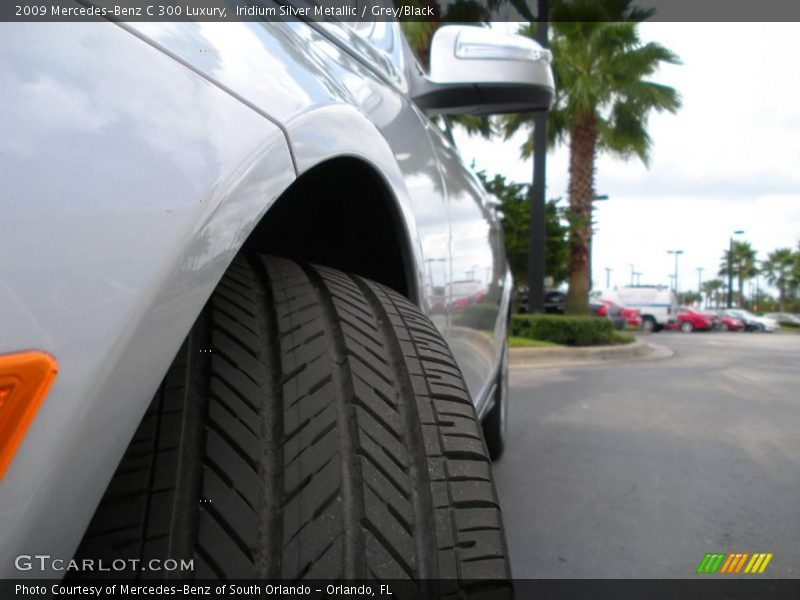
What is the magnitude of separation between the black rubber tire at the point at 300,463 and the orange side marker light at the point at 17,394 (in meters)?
0.26

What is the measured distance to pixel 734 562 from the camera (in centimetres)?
222

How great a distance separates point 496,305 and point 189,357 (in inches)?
86.2

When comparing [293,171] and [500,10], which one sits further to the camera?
[500,10]

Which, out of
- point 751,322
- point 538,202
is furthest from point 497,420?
point 751,322

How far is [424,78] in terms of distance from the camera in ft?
7.19

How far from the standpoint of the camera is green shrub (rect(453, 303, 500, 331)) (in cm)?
215

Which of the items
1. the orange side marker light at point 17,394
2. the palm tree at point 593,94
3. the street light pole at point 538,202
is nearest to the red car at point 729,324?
the palm tree at point 593,94

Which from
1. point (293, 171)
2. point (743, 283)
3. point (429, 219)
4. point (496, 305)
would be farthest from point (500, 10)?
point (743, 283)

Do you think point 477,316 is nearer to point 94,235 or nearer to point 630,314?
point 94,235

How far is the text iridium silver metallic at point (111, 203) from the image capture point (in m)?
0.67

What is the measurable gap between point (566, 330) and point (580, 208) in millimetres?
5549

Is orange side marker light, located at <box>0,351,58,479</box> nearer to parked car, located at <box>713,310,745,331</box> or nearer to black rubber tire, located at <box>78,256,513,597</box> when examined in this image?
black rubber tire, located at <box>78,256,513,597</box>

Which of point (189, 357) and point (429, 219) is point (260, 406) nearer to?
point (189, 357)

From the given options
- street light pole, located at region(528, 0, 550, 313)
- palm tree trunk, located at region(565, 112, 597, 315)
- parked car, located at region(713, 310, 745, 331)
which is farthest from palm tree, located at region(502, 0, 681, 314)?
parked car, located at region(713, 310, 745, 331)
